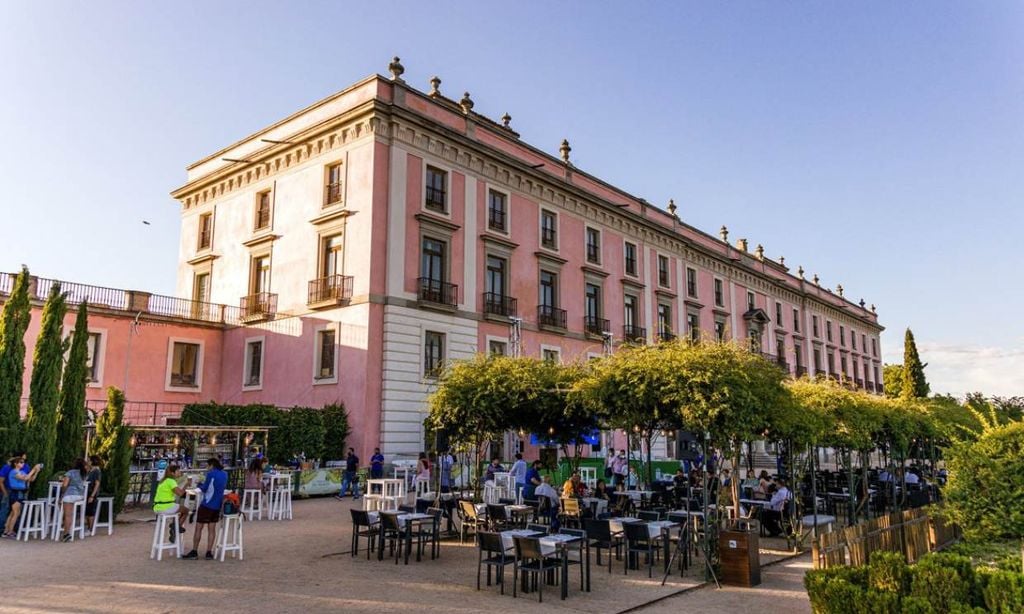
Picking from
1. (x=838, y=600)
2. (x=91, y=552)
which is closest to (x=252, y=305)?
(x=91, y=552)

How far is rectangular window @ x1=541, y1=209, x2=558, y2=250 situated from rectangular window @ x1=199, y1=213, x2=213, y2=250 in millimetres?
14187

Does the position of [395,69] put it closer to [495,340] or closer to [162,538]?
[495,340]

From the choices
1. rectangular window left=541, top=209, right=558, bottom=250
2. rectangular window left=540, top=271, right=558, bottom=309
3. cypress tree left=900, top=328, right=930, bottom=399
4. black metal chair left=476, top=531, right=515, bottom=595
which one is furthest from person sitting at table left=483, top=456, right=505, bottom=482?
cypress tree left=900, top=328, right=930, bottom=399

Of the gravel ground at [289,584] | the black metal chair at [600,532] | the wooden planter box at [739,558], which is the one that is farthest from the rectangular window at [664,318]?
the wooden planter box at [739,558]

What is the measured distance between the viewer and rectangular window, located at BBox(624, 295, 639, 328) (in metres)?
35.2

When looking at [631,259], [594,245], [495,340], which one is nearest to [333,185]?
[495,340]

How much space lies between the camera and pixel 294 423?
74.5ft

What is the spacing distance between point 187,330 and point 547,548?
23.4 meters

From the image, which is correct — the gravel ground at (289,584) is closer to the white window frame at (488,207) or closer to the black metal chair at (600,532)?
the black metal chair at (600,532)

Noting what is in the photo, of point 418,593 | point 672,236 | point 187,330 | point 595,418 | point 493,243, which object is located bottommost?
point 418,593

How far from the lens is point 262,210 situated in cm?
2900

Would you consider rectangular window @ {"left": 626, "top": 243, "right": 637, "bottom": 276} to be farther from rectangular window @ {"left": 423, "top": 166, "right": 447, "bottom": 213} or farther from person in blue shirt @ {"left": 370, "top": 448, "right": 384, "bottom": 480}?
person in blue shirt @ {"left": 370, "top": 448, "right": 384, "bottom": 480}

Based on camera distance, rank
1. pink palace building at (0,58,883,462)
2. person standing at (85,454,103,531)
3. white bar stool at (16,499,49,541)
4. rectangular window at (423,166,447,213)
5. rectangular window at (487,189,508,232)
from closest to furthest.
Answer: white bar stool at (16,499,49,541) → person standing at (85,454,103,531) → pink palace building at (0,58,883,462) → rectangular window at (423,166,447,213) → rectangular window at (487,189,508,232)

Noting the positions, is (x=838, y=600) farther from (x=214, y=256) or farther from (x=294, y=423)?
(x=214, y=256)
